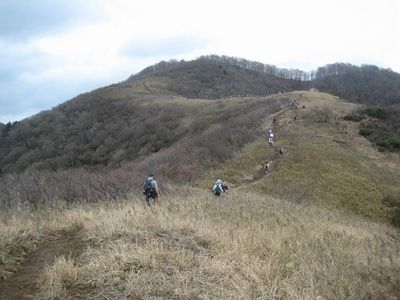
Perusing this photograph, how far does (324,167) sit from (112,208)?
27.7m

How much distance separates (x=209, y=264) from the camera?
5.94 meters

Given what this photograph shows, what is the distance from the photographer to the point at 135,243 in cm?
666

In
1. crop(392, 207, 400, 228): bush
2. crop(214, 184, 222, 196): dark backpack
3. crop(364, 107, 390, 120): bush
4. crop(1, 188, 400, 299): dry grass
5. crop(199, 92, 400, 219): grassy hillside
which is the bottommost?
crop(392, 207, 400, 228): bush

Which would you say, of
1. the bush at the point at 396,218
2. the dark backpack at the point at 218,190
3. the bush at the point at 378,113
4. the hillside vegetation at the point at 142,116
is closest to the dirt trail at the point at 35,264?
the dark backpack at the point at 218,190

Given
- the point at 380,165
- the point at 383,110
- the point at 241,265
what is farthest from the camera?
the point at 383,110

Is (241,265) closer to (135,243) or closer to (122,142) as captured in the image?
(135,243)

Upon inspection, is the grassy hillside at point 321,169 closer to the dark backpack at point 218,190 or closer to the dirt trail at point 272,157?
the dirt trail at point 272,157

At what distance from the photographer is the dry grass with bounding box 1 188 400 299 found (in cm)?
529

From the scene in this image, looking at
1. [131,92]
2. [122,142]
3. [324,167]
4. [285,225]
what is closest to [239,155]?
[324,167]

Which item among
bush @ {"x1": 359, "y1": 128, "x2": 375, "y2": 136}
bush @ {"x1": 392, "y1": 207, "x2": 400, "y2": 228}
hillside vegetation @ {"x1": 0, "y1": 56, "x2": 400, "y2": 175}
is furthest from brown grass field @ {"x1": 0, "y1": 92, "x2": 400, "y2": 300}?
hillside vegetation @ {"x1": 0, "y1": 56, "x2": 400, "y2": 175}

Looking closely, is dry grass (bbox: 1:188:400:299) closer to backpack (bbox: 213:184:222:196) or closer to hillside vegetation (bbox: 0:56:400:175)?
backpack (bbox: 213:184:222:196)

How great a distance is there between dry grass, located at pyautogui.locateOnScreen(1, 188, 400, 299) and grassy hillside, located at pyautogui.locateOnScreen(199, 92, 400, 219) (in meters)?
19.5

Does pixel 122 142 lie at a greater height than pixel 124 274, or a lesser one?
lesser

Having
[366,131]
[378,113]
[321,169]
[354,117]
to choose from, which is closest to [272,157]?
[321,169]
